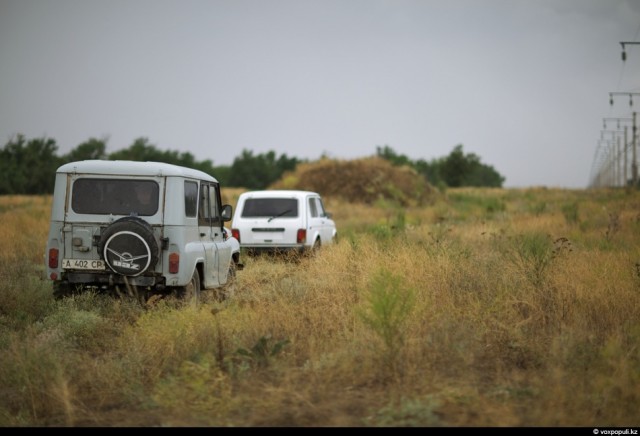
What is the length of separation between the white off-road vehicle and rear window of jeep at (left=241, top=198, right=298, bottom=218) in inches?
256

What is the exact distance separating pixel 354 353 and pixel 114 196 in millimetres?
4352

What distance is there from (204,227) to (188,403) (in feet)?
15.8

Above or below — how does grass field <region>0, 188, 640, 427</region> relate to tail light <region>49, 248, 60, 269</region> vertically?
below

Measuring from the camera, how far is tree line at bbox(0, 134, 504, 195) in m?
62.6

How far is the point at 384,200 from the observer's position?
3841cm

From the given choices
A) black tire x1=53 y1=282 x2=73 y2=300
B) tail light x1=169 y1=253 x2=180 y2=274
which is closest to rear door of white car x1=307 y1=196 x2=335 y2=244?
tail light x1=169 y1=253 x2=180 y2=274

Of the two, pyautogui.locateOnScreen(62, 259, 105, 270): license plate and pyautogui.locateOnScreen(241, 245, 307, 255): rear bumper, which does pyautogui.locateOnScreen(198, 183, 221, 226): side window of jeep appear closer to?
pyautogui.locateOnScreen(62, 259, 105, 270): license plate

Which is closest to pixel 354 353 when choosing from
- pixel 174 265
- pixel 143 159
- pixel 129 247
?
pixel 174 265

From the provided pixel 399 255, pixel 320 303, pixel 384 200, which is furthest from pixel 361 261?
pixel 384 200

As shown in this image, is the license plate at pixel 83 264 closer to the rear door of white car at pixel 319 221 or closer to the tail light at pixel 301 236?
the tail light at pixel 301 236

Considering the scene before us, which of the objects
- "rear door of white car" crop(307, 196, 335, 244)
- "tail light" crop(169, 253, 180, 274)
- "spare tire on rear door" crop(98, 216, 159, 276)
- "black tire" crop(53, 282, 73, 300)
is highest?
"rear door of white car" crop(307, 196, 335, 244)

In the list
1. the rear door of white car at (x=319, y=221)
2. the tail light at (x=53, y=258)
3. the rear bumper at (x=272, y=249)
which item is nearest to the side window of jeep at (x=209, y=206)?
the tail light at (x=53, y=258)

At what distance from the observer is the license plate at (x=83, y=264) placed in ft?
30.1

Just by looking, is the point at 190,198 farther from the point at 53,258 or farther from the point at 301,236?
the point at 301,236
